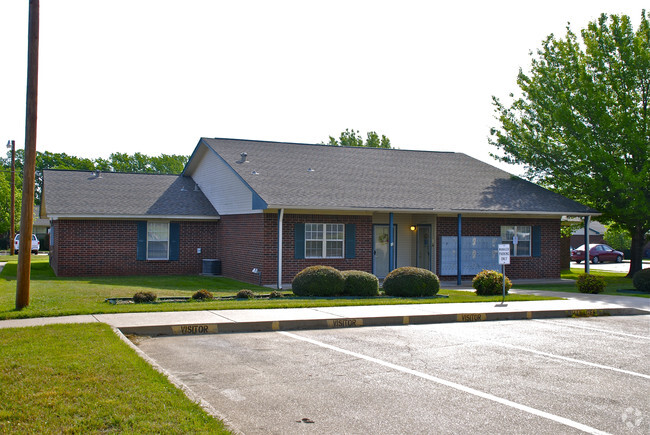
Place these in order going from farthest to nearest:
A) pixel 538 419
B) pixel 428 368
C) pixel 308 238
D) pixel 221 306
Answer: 1. pixel 308 238
2. pixel 221 306
3. pixel 428 368
4. pixel 538 419

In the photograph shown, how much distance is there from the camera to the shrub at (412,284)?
18.2 m

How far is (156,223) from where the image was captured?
1049 inches

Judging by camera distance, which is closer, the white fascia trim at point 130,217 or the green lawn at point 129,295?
the green lawn at point 129,295

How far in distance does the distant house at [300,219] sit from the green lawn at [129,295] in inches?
62.2

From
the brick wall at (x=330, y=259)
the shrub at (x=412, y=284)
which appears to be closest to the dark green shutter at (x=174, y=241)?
the brick wall at (x=330, y=259)

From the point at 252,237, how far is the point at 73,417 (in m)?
17.4

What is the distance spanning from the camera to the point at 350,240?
23.8 meters

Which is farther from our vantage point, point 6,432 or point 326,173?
point 326,173

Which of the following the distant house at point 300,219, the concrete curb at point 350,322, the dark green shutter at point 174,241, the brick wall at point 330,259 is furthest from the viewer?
the dark green shutter at point 174,241

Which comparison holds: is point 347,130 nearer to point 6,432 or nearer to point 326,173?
point 326,173

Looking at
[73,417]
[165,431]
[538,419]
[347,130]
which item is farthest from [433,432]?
[347,130]

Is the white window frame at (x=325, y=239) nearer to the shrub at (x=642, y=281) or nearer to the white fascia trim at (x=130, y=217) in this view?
the white fascia trim at (x=130, y=217)

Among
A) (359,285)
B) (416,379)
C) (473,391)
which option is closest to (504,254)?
(359,285)

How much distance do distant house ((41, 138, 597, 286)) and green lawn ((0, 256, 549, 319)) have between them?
158cm
